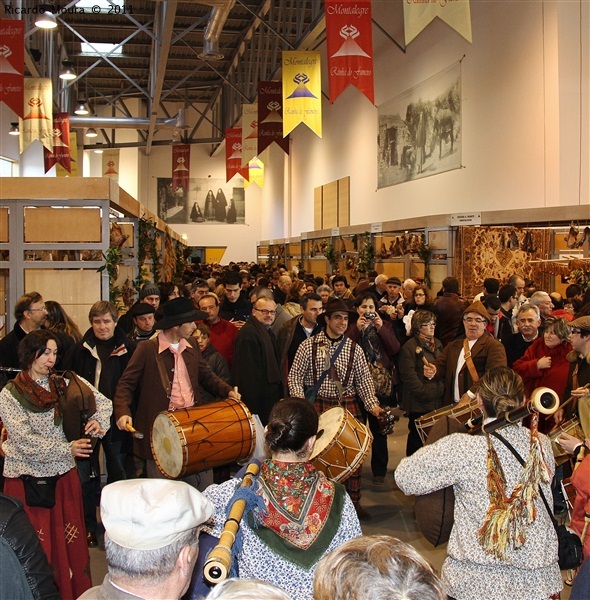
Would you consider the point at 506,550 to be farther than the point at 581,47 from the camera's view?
No

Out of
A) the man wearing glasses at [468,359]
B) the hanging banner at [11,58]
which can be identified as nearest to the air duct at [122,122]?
the hanging banner at [11,58]

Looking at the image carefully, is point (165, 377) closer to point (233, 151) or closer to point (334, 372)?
point (334, 372)

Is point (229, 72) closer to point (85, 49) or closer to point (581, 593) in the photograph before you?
point (85, 49)

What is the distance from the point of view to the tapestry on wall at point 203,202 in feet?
125

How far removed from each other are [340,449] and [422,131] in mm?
14700

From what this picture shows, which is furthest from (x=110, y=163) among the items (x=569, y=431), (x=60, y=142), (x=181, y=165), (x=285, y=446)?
(x=285, y=446)

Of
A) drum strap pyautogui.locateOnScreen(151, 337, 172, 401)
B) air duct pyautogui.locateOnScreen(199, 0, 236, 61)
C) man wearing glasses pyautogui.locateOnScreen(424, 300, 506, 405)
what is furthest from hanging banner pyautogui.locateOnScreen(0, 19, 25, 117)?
man wearing glasses pyautogui.locateOnScreen(424, 300, 506, 405)

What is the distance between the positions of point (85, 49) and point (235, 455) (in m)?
24.0

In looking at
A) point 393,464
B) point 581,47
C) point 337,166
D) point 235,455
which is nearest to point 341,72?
→ point 581,47

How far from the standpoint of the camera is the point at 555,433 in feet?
13.6

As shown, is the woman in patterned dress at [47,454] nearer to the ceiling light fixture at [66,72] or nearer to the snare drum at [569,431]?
the snare drum at [569,431]

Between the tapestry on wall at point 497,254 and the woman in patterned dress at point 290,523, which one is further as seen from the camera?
the tapestry on wall at point 497,254

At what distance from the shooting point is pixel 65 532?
163 inches

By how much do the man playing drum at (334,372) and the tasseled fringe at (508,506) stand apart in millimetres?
2654
